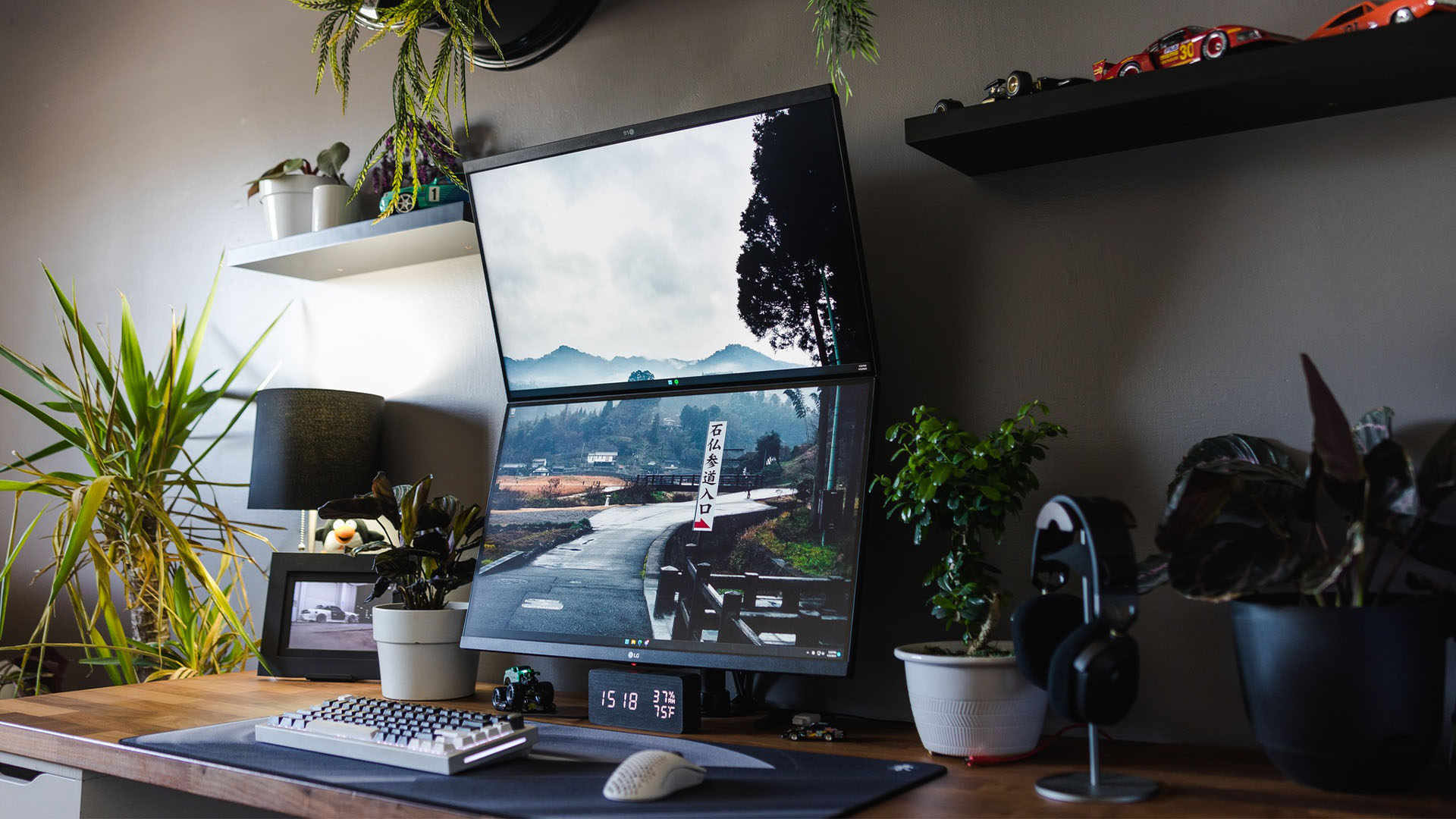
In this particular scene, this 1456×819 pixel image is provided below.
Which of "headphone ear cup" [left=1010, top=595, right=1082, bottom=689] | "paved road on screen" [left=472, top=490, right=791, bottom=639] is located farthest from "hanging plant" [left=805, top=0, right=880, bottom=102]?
"headphone ear cup" [left=1010, top=595, right=1082, bottom=689]

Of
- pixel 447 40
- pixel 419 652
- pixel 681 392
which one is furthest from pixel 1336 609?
pixel 447 40

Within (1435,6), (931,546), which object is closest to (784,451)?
(931,546)

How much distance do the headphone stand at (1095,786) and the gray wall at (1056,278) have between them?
1.00 ft

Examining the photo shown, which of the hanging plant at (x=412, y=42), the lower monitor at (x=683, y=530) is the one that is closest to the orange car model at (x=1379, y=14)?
the lower monitor at (x=683, y=530)

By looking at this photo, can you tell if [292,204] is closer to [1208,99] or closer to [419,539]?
[419,539]

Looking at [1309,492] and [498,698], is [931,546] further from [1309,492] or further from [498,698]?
[498,698]

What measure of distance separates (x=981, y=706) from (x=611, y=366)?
0.87 metres

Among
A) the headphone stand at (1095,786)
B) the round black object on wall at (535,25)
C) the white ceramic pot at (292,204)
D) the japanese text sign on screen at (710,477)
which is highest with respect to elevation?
the round black object on wall at (535,25)

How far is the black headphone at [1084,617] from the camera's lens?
101cm

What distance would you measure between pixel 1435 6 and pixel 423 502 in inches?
63.0

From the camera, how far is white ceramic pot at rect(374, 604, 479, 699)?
175cm

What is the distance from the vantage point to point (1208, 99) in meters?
1.29

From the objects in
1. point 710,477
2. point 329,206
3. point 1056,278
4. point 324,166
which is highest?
point 324,166

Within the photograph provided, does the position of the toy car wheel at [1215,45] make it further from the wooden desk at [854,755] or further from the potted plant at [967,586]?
the wooden desk at [854,755]
